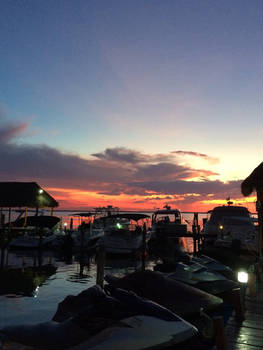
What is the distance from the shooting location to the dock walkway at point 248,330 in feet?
20.7

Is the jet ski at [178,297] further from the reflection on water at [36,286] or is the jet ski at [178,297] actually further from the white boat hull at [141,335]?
the reflection on water at [36,286]

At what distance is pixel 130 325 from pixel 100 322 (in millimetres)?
579

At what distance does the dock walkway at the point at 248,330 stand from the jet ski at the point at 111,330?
2.88 ft

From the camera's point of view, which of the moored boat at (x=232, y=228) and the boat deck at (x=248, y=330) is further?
the moored boat at (x=232, y=228)

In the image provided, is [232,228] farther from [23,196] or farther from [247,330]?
[23,196]

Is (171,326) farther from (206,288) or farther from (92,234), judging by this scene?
(92,234)

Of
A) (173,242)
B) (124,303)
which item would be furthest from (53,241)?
(124,303)

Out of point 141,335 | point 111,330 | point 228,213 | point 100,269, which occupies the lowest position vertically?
point 100,269

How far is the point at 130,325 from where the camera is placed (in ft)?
20.1

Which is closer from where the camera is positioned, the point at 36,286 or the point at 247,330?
the point at 247,330

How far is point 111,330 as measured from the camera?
5895 mm

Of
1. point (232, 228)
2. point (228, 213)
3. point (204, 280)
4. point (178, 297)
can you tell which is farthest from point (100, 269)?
point (228, 213)

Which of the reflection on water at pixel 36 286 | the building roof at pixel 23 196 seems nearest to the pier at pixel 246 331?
the reflection on water at pixel 36 286

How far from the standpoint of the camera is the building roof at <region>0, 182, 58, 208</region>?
34.3 m
